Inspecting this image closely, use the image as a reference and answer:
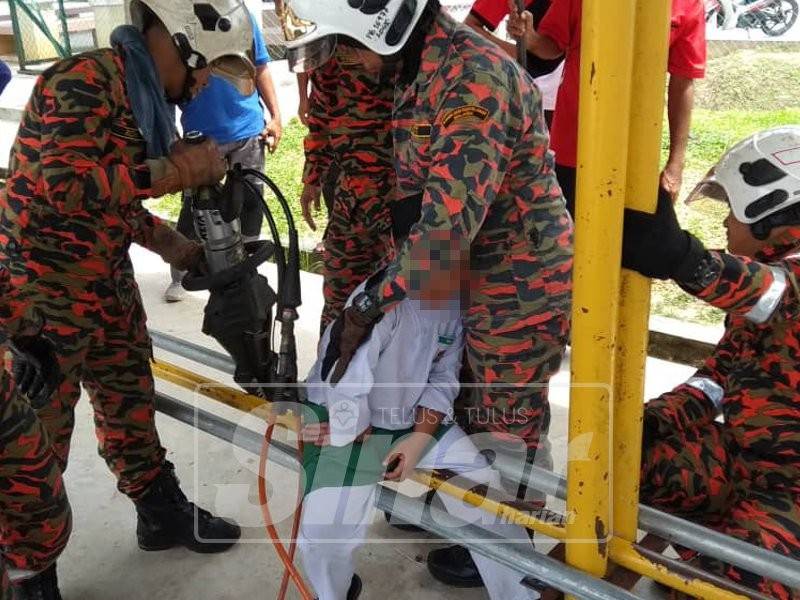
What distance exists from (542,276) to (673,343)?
90.2 inches

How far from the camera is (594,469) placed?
5.35 feet

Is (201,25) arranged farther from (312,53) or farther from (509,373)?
(509,373)

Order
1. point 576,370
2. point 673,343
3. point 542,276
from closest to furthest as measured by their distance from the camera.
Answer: point 576,370
point 542,276
point 673,343

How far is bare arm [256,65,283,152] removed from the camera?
4.31m

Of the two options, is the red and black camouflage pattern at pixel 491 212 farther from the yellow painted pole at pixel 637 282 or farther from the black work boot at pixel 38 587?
the black work boot at pixel 38 587

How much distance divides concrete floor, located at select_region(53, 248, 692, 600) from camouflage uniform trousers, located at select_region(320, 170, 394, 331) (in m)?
0.70

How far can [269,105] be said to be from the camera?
4.45 meters

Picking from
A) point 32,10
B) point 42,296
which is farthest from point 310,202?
point 32,10

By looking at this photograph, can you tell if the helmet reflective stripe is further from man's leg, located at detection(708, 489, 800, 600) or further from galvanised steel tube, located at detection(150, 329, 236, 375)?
man's leg, located at detection(708, 489, 800, 600)

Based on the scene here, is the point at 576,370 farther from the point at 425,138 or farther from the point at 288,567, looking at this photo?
the point at 288,567

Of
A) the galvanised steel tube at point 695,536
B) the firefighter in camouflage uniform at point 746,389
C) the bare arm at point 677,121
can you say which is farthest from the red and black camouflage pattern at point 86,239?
the bare arm at point 677,121

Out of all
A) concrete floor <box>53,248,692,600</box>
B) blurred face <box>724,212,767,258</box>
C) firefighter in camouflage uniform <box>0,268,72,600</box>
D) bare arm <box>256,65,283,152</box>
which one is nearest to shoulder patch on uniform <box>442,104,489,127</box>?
blurred face <box>724,212,767,258</box>

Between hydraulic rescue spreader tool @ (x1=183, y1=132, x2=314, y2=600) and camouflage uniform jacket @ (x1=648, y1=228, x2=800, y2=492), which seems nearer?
camouflage uniform jacket @ (x1=648, y1=228, x2=800, y2=492)

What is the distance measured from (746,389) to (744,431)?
0.35 feet
